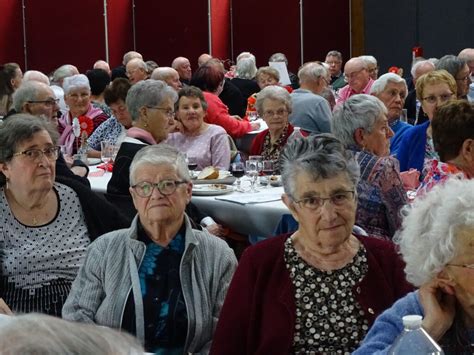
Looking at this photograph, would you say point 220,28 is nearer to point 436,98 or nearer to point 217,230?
point 436,98

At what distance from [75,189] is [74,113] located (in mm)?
4231

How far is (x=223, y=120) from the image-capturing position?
8.52 meters

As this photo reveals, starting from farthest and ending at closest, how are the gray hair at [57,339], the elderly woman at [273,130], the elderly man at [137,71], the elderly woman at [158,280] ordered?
the elderly man at [137,71] → the elderly woman at [273,130] → the elderly woman at [158,280] → the gray hair at [57,339]

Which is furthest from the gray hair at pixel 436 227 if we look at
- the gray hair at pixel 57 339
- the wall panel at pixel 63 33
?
the wall panel at pixel 63 33

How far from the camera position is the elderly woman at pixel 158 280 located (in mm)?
3492

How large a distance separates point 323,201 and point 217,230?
2177 millimetres

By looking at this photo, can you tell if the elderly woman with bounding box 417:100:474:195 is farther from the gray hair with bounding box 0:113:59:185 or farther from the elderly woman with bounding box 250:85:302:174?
the elderly woman with bounding box 250:85:302:174

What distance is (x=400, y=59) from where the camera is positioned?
16688 millimetres

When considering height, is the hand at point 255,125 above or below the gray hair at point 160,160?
below

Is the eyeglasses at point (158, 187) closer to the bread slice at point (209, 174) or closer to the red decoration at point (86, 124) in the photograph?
the bread slice at point (209, 174)

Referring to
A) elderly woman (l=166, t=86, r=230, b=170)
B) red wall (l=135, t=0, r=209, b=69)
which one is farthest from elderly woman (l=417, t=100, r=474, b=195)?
red wall (l=135, t=0, r=209, b=69)

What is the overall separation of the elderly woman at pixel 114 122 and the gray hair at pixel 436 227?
524 cm

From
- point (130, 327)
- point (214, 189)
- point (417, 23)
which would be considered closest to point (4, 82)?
point (214, 189)

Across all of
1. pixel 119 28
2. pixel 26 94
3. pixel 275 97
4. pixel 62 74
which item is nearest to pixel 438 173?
pixel 275 97
